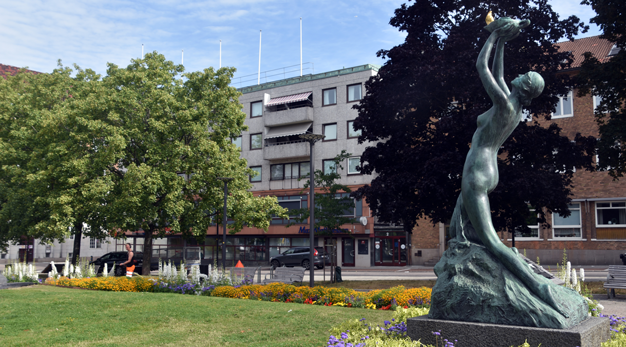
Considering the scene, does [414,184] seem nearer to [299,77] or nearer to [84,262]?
[84,262]

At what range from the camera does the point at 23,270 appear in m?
22.1

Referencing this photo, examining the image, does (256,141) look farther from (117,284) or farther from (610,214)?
(117,284)

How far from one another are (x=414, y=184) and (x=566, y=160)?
5.93 meters

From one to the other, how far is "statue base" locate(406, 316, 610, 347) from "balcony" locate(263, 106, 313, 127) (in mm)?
38531

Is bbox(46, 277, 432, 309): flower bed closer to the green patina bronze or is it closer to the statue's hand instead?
the green patina bronze

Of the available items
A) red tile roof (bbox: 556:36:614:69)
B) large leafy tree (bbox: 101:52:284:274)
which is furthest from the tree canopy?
red tile roof (bbox: 556:36:614:69)

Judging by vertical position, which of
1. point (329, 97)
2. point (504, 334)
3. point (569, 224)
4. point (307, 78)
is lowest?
point (504, 334)

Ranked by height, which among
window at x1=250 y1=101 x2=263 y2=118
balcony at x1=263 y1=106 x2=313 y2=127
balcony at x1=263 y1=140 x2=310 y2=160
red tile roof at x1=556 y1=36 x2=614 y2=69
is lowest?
balcony at x1=263 y1=140 x2=310 y2=160

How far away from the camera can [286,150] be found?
149ft

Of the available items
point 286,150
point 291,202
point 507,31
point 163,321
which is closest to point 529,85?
point 507,31

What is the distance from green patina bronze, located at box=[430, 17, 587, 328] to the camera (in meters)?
6.53

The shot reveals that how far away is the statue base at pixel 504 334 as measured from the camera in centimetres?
604

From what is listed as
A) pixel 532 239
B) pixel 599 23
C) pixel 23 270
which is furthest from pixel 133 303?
pixel 532 239

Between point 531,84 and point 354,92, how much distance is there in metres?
36.6
